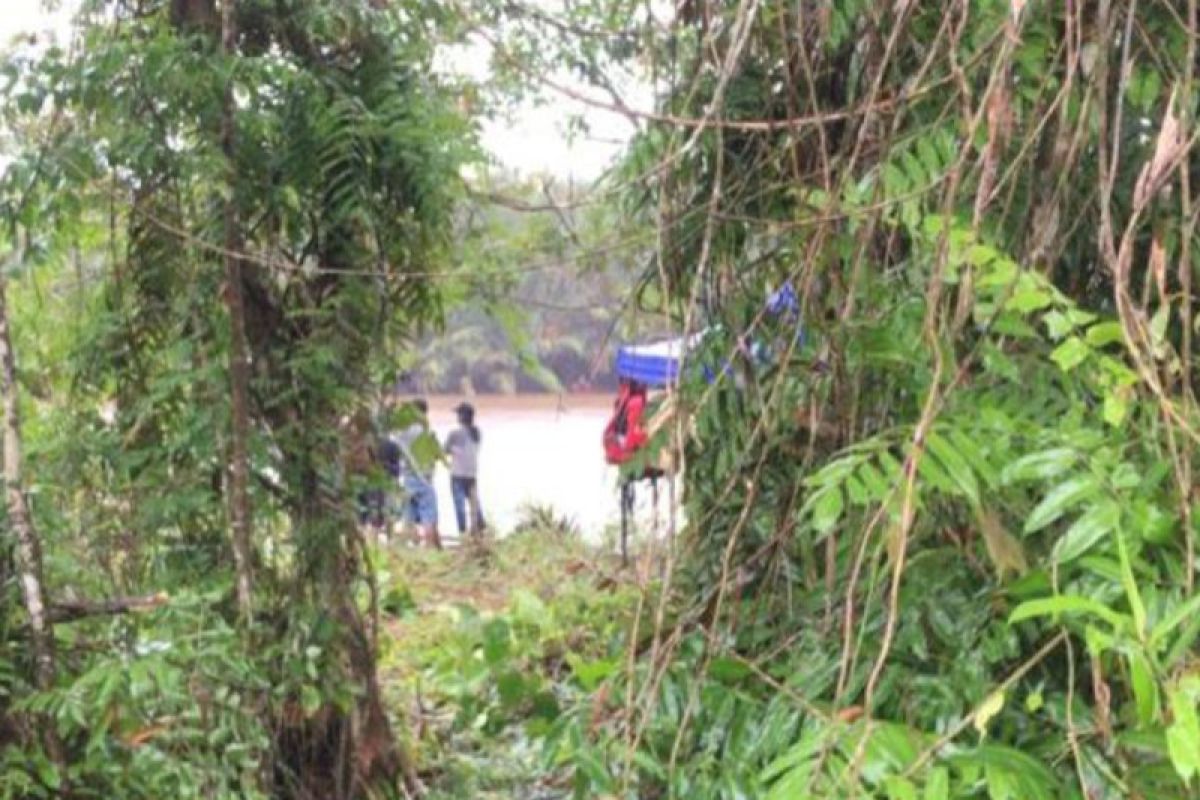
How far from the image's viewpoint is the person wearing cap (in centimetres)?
882

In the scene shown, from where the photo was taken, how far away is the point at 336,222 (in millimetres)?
3037

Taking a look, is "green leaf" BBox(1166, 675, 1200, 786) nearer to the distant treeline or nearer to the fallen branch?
the distant treeline

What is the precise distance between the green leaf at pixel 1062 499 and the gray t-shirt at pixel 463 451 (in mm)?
7647

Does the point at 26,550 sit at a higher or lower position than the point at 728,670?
higher

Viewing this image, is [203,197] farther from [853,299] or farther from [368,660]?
[853,299]

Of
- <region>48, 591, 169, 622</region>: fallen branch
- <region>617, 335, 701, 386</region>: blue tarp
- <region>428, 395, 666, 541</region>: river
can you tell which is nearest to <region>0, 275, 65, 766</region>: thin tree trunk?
<region>48, 591, 169, 622</region>: fallen branch

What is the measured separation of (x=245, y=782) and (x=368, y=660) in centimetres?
88

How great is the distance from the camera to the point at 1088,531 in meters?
1.20

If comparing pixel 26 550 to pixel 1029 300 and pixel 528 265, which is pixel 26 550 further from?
pixel 1029 300

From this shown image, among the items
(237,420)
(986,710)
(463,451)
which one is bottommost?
(463,451)

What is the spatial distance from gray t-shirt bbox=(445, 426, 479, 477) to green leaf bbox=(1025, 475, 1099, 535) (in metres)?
7.65

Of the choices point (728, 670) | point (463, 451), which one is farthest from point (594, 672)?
point (463, 451)

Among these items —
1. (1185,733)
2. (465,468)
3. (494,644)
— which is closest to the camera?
(1185,733)

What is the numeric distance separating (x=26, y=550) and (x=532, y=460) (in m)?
12.6
